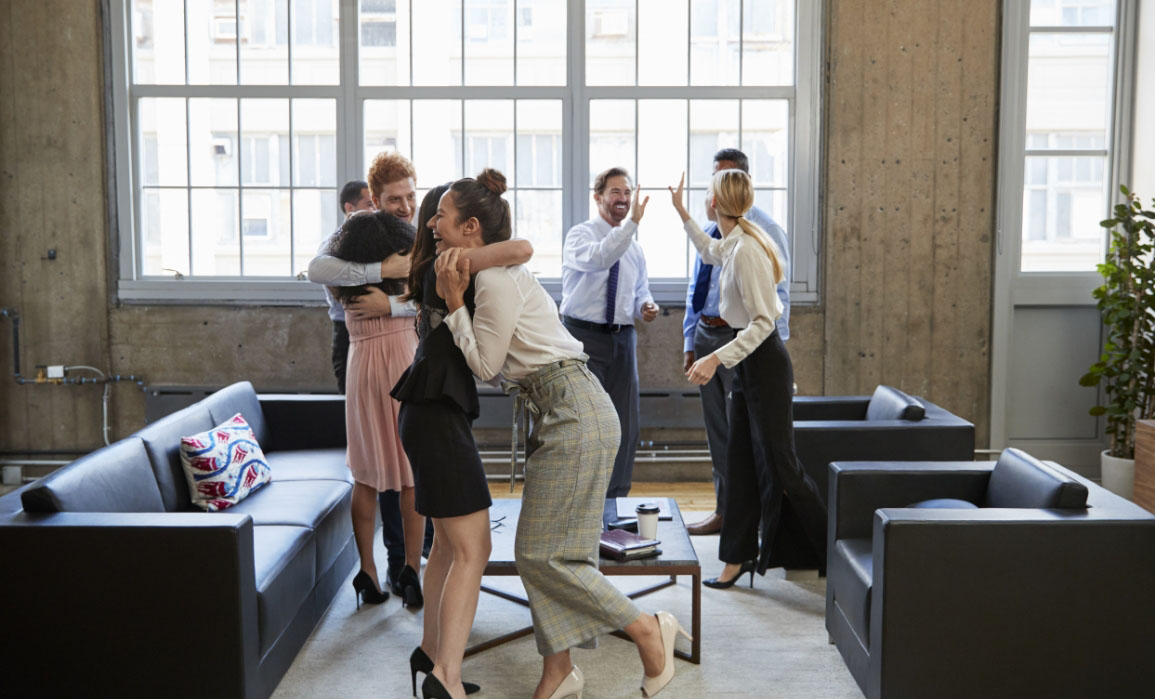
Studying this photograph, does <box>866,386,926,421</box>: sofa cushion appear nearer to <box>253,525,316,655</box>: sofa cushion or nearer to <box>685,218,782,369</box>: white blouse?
<box>685,218,782,369</box>: white blouse

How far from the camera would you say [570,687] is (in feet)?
10.3

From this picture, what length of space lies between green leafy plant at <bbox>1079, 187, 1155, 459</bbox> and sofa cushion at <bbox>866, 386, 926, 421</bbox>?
178cm

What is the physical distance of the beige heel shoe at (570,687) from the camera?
3.14m

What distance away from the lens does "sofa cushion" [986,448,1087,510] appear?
118 inches

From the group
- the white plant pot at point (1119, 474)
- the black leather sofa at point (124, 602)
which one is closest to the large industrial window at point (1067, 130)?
the white plant pot at point (1119, 474)

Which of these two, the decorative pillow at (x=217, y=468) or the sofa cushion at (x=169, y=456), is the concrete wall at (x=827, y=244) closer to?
the decorative pillow at (x=217, y=468)

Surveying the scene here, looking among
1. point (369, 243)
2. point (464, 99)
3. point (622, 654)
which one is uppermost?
point (464, 99)

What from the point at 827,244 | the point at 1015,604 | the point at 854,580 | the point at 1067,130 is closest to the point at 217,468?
the point at 854,580

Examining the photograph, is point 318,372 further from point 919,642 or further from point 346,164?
point 919,642

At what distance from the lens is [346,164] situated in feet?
20.2

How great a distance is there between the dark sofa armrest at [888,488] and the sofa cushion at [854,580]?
64 mm

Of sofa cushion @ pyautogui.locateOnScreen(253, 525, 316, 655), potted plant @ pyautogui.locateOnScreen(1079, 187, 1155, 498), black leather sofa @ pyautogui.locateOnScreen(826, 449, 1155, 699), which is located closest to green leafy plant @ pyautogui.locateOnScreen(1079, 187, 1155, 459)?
potted plant @ pyautogui.locateOnScreen(1079, 187, 1155, 498)

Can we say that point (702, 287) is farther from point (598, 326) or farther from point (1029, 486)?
point (1029, 486)

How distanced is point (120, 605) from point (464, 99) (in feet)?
12.9
